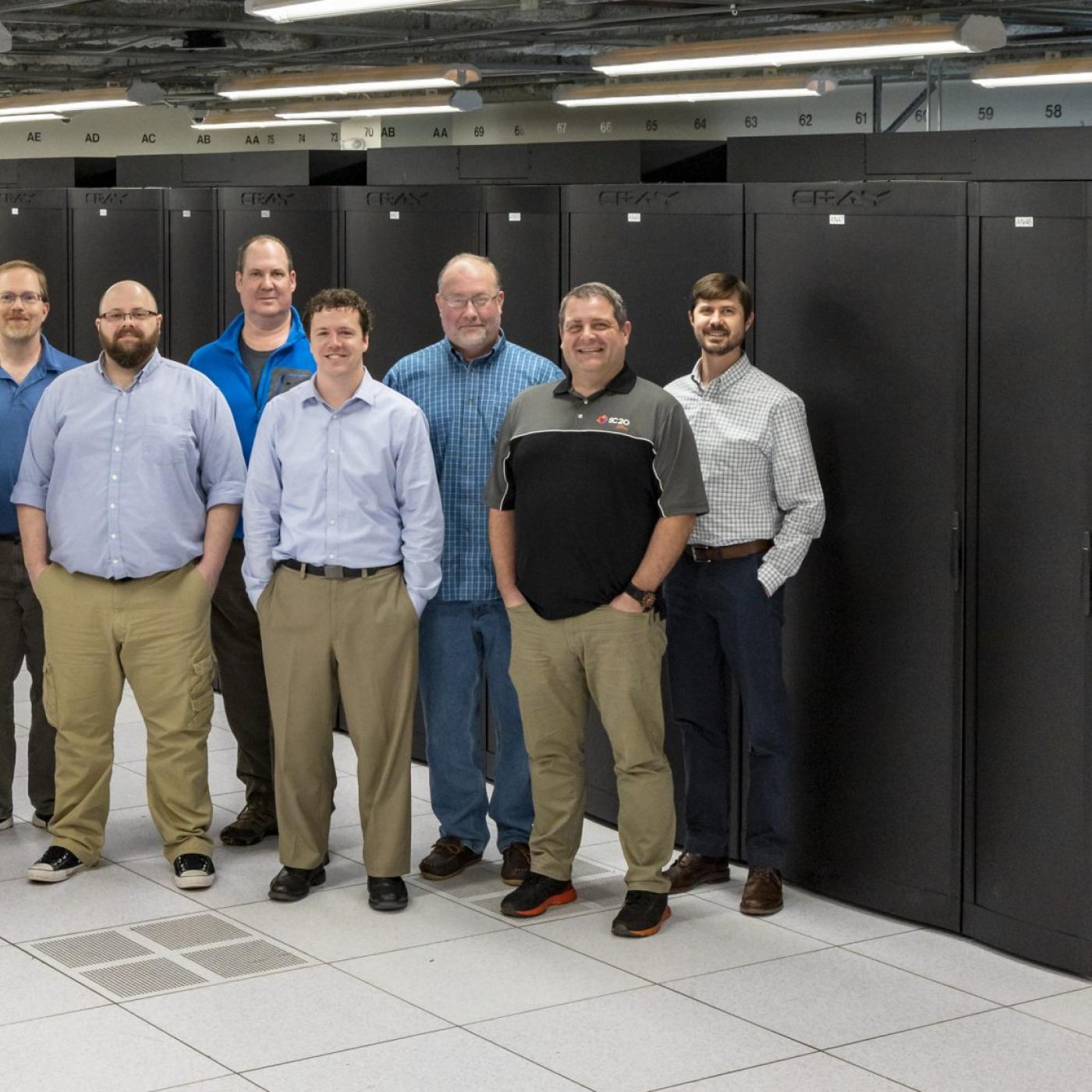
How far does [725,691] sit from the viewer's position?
4855 millimetres

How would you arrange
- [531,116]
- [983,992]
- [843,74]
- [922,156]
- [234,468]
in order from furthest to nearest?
1. [531,116]
2. [843,74]
3. [922,156]
4. [234,468]
5. [983,992]

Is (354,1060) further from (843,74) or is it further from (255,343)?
(843,74)

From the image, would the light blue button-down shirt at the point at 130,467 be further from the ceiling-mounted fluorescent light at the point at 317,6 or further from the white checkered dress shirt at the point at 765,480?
the ceiling-mounted fluorescent light at the point at 317,6

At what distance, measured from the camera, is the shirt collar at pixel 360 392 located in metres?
4.66

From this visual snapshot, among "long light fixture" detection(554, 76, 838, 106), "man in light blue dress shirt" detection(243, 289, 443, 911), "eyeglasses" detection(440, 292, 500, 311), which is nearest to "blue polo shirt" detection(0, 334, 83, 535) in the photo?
"man in light blue dress shirt" detection(243, 289, 443, 911)

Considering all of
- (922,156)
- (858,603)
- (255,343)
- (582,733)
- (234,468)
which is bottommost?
(582,733)

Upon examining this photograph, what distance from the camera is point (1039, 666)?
4.39 meters

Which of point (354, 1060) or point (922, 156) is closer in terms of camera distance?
point (354, 1060)

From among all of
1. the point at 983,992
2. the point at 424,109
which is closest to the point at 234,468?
the point at 983,992

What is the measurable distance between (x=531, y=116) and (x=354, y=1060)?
55.2 feet

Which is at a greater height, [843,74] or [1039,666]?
[843,74]

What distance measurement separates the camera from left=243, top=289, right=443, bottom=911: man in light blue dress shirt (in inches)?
182

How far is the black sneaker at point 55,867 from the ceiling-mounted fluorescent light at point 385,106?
10.0 meters

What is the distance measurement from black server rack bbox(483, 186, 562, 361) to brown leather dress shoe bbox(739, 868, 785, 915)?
2.13m
